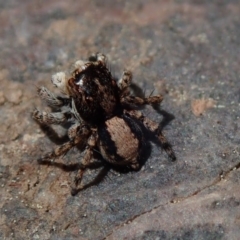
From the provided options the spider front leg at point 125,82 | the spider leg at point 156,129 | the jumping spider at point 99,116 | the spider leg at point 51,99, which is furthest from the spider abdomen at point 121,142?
the spider leg at point 51,99

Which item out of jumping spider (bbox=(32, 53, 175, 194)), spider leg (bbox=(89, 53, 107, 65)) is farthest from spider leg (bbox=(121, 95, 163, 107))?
spider leg (bbox=(89, 53, 107, 65))

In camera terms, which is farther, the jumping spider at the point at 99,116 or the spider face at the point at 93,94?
the spider face at the point at 93,94

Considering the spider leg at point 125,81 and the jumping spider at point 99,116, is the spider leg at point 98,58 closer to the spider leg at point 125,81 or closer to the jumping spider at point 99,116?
the jumping spider at point 99,116

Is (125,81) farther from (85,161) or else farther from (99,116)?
(85,161)

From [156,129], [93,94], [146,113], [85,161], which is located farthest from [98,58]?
[85,161]

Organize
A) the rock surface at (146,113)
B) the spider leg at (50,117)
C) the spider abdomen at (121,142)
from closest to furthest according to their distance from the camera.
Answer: the rock surface at (146,113)
the spider abdomen at (121,142)
the spider leg at (50,117)
